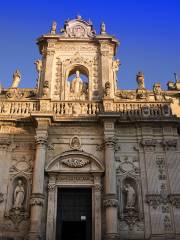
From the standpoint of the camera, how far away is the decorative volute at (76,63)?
16.8m

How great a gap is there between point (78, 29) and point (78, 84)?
3.65m

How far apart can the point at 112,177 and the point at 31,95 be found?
6.10 metres

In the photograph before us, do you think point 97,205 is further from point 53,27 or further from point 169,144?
point 53,27

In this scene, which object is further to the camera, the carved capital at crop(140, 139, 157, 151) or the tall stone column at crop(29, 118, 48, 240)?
the carved capital at crop(140, 139, 157, 151)

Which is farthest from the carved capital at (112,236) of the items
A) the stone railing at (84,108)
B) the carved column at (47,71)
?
the carved column at (47,71)

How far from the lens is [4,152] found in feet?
47.9

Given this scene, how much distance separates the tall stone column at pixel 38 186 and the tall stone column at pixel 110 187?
7.86ft

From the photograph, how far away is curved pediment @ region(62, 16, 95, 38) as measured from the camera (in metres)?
18.8

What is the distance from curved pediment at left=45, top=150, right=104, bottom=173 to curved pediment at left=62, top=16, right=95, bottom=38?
23.6 feet

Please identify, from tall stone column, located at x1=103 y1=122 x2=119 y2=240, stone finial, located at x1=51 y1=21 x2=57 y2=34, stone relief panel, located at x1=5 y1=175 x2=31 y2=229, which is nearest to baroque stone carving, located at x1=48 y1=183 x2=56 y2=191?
stone relief panel, located at x1=5 y1=175 x2=31 y2=229

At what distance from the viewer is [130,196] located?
13.6 m

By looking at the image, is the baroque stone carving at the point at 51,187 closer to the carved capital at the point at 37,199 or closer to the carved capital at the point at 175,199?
the carved capital at the point at 37,199

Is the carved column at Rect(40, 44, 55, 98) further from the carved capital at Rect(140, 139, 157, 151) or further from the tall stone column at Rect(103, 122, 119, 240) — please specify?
the carved capital at Rect(140, 139, 157, 151)

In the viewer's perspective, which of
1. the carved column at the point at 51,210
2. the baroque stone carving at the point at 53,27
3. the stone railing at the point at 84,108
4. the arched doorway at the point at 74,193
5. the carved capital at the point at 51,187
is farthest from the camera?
the baroque stone carving at the point at 53,27
